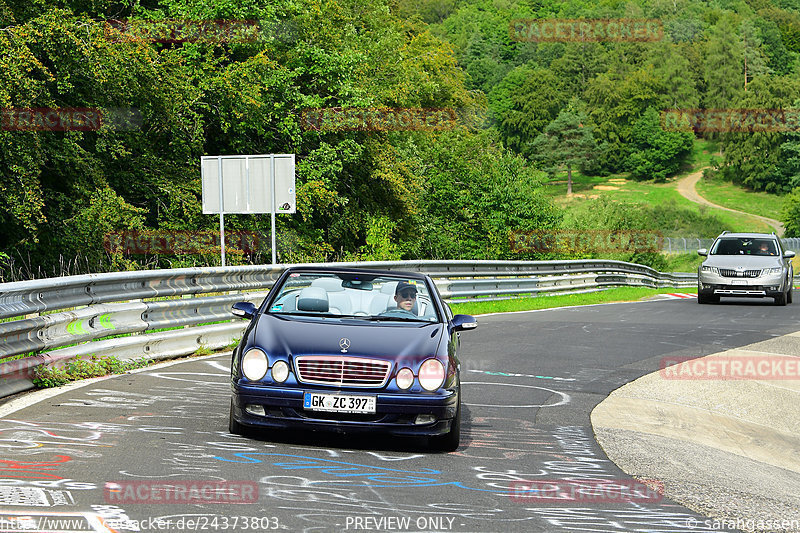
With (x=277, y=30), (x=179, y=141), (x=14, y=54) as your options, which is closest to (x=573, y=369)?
(x=14, y=54)

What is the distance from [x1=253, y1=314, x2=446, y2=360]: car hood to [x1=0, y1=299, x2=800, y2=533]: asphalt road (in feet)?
2.20

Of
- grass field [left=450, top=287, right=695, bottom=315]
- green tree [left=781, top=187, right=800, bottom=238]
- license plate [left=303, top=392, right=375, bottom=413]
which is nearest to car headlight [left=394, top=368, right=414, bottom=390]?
license plate [left=303, top=392, right=375, bottom=413]

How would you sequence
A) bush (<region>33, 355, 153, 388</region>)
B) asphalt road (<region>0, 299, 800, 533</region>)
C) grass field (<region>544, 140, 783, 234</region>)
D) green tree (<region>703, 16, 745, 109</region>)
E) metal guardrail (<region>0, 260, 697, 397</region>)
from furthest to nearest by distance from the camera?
1. green tree (<region>703, 16, 745, 109</region>)
2. grass field (<region>544, 140, 783, 234</region>)
3. bush (<region>33, 355, 153, 388</region>)
4. metal guardrail (<region>0, 260, 697, 397</region>)
5. asphalt road (<region>0, 299, 800, 533</region>)

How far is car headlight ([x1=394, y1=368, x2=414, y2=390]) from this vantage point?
699 cm

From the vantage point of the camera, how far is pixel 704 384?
36.7 feet

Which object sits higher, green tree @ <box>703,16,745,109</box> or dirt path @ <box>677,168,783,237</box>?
green tree @ <box>703,16,745,109</box>

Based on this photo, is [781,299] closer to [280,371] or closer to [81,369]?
[81,369]

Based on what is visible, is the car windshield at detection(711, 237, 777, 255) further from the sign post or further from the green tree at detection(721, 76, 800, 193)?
the green tree at detection(721, 76, 800, 193)

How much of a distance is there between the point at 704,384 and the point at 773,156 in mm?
140345

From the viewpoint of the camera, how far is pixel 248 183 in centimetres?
2109

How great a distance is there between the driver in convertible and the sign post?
12.7 metres

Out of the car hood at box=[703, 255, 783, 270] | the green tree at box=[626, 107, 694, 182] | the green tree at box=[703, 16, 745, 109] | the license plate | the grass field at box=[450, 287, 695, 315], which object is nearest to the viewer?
the license plate

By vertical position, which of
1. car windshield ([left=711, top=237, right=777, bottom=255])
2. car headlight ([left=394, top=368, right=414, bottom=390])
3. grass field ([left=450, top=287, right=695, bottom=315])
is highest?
car headlight ([left=394, top=368, right=414, bottom=390])

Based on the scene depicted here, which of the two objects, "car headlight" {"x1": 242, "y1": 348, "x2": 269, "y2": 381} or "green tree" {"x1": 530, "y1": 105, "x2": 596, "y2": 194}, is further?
"green tree" {"x1": 530, "y1": 105, "x2": 596, "y2": 194}
